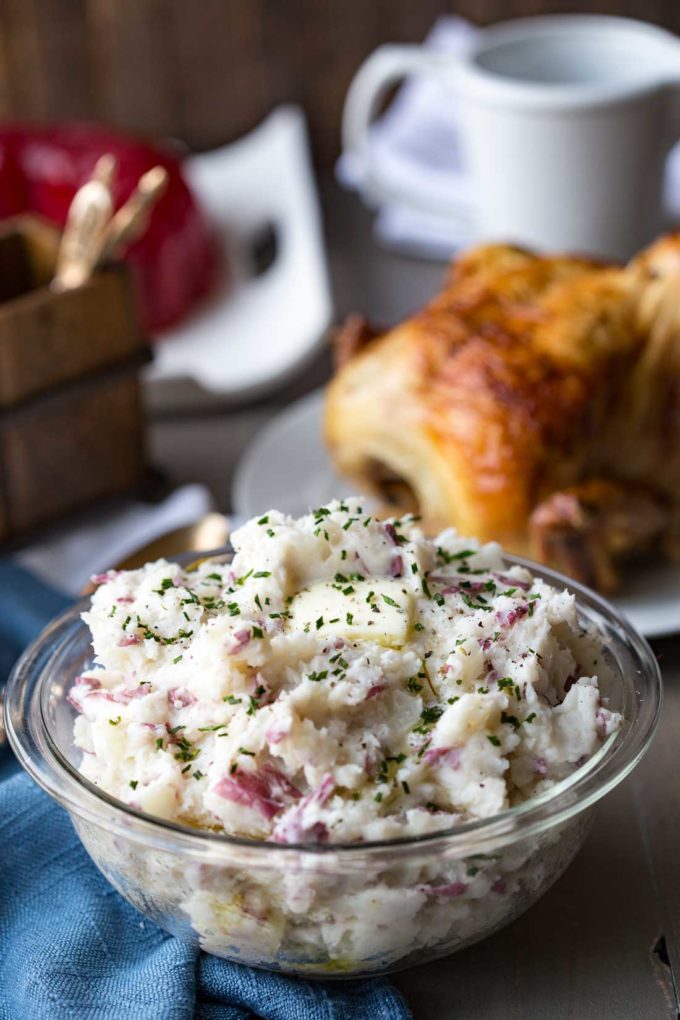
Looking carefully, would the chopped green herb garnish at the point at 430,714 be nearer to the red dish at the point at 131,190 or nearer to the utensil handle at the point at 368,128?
the red dish at the point at 131,190

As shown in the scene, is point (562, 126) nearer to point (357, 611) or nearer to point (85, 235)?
point (85, 235)

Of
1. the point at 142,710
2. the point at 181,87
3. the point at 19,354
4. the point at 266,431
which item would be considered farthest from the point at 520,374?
the point at 181,87

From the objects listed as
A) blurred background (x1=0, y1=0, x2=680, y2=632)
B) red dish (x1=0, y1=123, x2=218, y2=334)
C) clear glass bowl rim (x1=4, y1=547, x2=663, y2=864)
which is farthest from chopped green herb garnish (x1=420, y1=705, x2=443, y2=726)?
red dish (x1=0, y1=123, x2=218, y2=334)

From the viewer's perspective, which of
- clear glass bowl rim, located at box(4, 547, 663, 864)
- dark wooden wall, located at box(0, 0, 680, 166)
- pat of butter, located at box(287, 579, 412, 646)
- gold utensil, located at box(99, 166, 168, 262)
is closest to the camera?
clear glass bowl rim, located at box(4, 547, 663, 864)

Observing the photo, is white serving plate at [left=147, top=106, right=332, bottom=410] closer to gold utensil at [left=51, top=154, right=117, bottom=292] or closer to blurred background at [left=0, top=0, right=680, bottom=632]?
blurred background at [left=0, top=0, right=680, bottom=632]

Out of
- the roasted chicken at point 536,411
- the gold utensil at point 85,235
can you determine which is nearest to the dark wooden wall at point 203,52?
the gold utensil at point 85,235

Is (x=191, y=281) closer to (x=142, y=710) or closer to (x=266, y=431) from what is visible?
(x=266, y=431)
